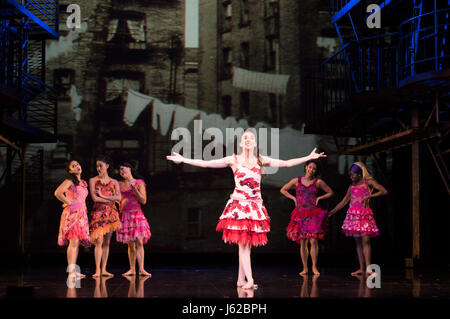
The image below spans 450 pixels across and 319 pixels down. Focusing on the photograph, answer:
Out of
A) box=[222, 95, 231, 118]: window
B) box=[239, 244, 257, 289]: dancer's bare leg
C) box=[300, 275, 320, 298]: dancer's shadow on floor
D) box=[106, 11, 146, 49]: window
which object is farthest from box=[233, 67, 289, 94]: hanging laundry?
box=[239, 244, 257, 289]: dancer's bare leg

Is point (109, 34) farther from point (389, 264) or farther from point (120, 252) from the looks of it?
point (389, 264)

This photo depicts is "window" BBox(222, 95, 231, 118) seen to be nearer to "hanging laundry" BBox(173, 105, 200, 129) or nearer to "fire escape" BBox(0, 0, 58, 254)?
"hanging laundry" BBox(173, 105, 200, 129)

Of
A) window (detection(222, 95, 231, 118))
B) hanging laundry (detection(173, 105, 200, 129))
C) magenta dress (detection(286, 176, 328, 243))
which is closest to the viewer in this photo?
magenta dress (detection(286, 176, 328, 243))

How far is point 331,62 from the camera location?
13742 mm

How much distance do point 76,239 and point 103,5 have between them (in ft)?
22.3

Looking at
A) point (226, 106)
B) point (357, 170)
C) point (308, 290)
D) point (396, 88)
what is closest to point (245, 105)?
point (226, 106)

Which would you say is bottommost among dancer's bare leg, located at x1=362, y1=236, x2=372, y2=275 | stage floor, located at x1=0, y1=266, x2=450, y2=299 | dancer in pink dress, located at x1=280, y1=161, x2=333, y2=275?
stage floor, located at x1=0, y1=266, x2=450, y2=299

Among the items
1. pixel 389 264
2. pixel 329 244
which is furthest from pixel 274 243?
pixel 389 264

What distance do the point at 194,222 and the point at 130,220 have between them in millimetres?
4489

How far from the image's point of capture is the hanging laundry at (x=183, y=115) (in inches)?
522

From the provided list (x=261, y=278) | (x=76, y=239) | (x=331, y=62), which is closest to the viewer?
(x=76, y=239)

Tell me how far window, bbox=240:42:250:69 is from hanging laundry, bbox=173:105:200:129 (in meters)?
1.43

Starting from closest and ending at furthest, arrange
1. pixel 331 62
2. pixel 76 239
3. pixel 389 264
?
pixel 76 239
pixel 389 264
pixel 331 62

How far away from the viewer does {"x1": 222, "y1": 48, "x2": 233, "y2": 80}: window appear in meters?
13.7
